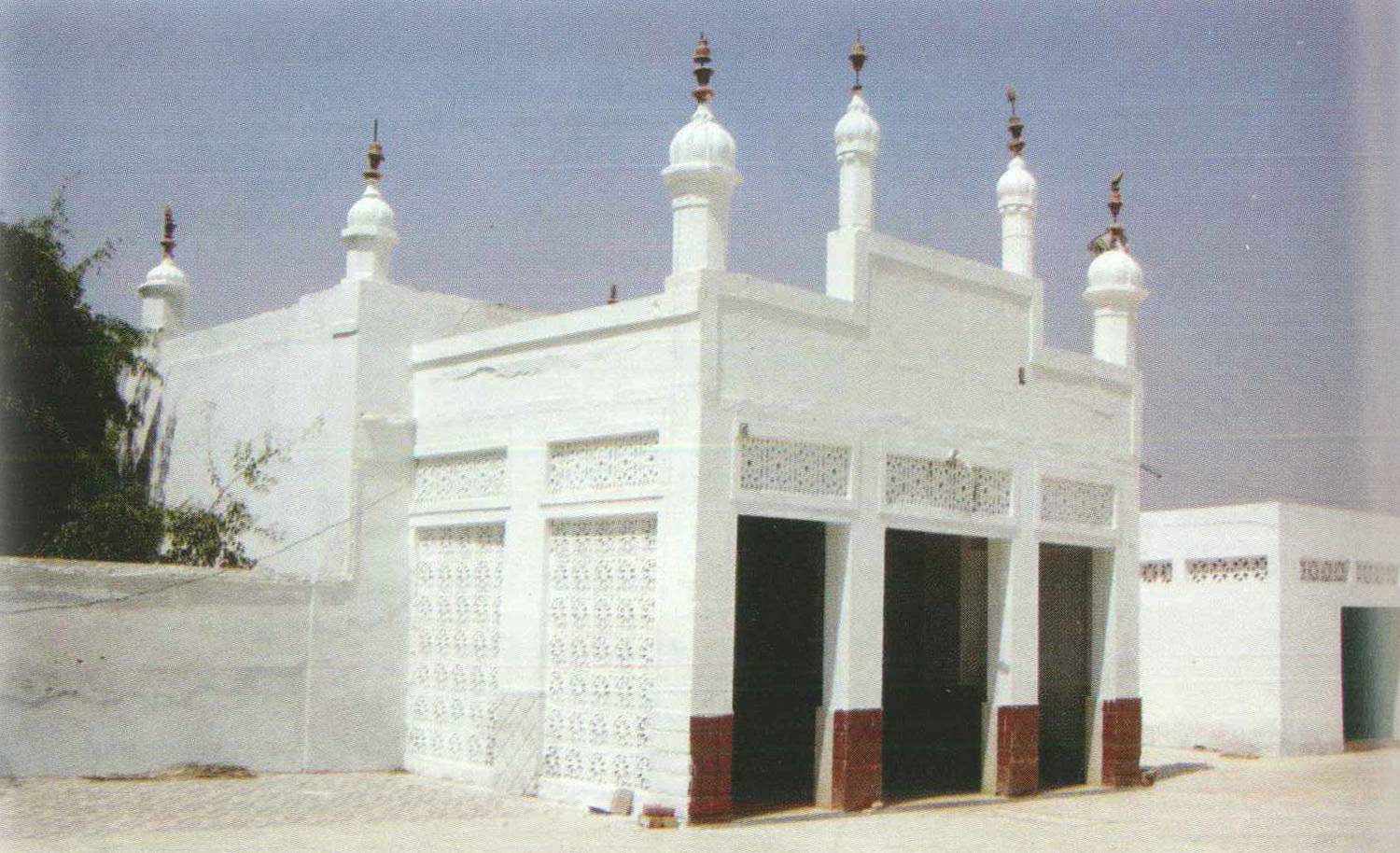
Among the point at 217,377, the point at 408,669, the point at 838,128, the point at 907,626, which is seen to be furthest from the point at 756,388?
the point at 217,377

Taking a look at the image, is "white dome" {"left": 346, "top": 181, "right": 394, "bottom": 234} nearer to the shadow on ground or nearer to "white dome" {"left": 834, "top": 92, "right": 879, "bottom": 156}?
"white dome" {"left": 834, "top": 92, "right": 879, "bottom": 156}

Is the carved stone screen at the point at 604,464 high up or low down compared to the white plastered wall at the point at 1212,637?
up

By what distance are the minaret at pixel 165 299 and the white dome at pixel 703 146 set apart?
9004 mm

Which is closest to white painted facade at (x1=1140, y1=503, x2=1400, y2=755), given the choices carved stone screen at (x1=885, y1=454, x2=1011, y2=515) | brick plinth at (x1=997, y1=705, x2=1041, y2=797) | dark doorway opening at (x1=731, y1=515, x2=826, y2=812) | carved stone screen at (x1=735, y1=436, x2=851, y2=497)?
dark doorway opening at (x1=731, y1=515, x2=826, y2=812)

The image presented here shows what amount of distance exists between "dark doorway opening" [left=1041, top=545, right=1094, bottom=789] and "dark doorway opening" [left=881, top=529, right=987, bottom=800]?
64 cm

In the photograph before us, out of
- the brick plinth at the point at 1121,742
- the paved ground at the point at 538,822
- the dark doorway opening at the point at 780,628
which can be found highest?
the dark doorway opening at the point at 780,628

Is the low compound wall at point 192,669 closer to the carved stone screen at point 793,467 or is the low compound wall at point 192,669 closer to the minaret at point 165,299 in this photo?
the carved stone screen at point 793,467

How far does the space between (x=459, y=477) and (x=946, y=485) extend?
4.29 metres

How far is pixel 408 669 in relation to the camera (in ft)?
44.1

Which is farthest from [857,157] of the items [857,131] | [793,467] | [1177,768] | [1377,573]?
[1377,573]

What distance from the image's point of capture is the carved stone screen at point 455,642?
41.9 ft

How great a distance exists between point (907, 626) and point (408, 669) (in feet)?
17.9

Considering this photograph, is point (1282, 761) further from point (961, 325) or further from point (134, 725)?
point (134, 725)

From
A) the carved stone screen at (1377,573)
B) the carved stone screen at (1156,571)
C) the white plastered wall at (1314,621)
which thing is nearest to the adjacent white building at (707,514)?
the white plastered wall at (1314,621)
